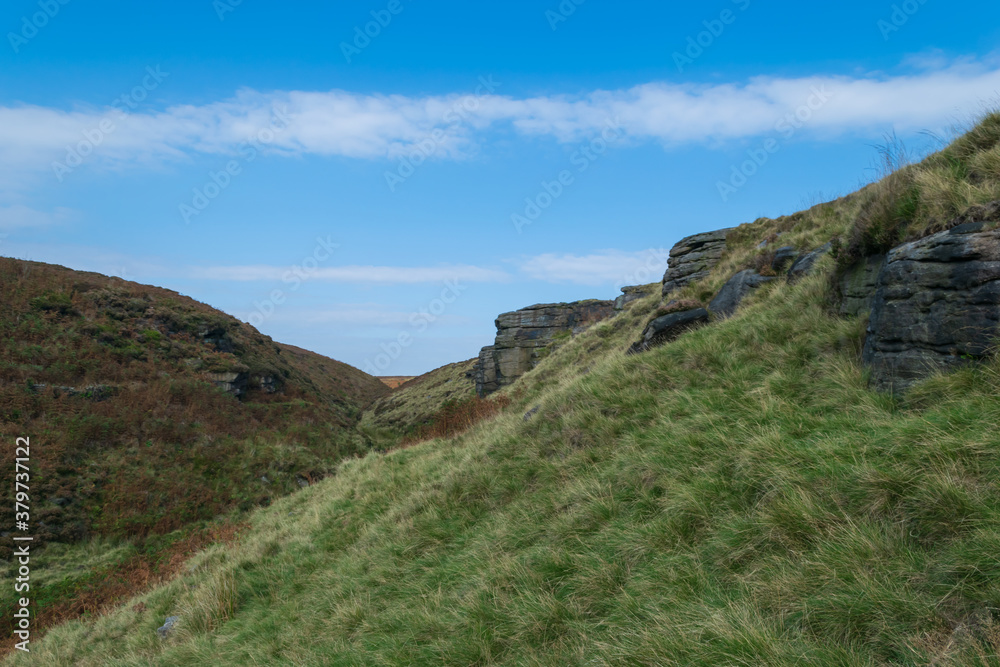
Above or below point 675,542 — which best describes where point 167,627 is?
below

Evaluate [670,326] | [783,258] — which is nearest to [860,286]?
[670,326]

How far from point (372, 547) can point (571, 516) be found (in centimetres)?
359

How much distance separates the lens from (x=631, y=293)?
3675 cm

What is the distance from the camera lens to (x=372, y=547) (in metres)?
7.34

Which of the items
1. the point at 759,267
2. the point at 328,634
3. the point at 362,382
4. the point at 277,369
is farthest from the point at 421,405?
the point at 328,634

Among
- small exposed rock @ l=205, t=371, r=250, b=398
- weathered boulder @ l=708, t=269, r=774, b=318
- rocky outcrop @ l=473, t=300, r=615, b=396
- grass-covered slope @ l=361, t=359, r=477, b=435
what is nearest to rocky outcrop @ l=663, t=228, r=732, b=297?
weathered boulder @ l=708, t=269, r=774, b=318

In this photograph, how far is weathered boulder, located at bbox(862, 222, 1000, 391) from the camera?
4.89 meters

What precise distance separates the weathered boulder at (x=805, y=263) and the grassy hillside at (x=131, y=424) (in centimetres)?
1692

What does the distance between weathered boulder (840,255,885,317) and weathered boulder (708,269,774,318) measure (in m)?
3.25

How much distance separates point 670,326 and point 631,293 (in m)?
26.1

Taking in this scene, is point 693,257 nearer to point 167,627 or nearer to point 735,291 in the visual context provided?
point 735,291

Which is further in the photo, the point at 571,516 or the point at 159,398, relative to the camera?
the point at 159,398

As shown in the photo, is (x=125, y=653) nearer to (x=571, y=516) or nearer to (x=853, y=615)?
(x=571, y=516)

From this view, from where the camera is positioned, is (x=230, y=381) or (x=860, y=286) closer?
(x=860, y=286)
